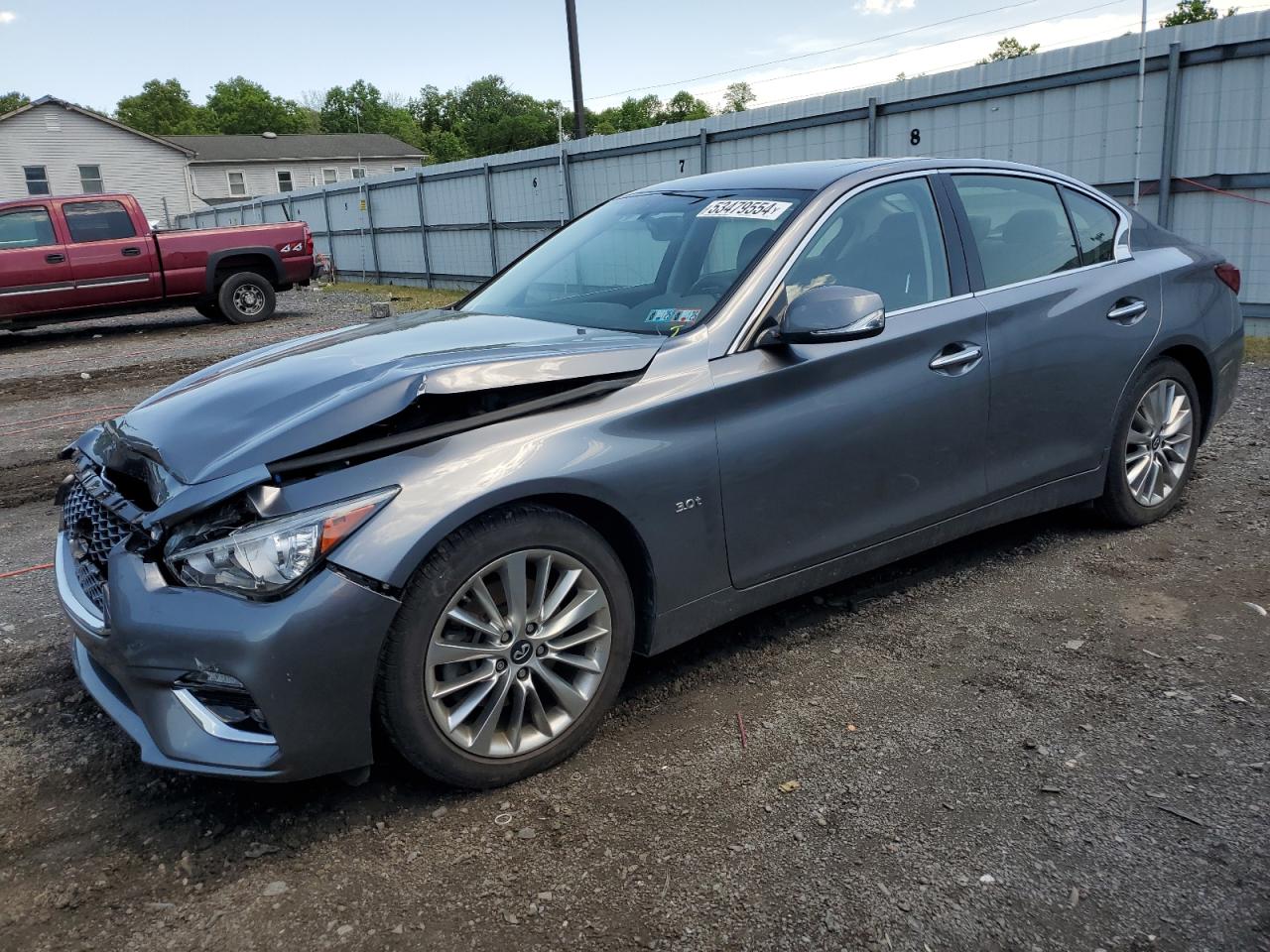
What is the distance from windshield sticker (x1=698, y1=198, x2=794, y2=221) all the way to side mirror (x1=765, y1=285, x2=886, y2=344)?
47 centimetres

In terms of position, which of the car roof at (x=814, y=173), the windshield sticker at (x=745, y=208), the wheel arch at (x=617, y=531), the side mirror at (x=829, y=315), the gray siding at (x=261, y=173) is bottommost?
the wheel arch at (x=617, y=531)

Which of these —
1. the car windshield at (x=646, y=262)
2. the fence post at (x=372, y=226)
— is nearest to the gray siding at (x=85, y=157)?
the fence post at (x=372, y=226)

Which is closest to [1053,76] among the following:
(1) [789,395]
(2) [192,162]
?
(1) [789,395]

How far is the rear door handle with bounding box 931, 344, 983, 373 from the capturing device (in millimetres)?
3779

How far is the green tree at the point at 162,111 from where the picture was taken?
9831cm

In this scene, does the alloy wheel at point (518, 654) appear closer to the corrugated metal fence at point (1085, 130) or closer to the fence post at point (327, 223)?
the corrugated metal fence at point (1085, 130)

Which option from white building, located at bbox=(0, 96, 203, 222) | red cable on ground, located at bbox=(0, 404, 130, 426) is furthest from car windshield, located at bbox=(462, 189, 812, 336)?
white building, located at bbox=(0, 96, 203, 222)

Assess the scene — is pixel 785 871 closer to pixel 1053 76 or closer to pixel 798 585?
pixel 798 585

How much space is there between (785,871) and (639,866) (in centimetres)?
36

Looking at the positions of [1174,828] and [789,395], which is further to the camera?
[789,395]

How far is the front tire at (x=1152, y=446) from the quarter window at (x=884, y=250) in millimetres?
1276

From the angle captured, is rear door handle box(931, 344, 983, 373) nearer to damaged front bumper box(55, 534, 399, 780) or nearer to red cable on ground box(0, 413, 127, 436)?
damaged front bumper box(55, 534, 399, 780)

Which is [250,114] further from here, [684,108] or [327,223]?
[327,223]

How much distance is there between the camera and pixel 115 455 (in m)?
3.07
